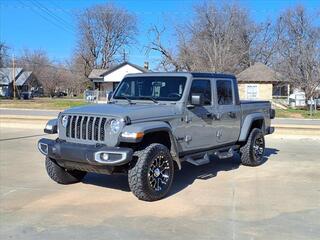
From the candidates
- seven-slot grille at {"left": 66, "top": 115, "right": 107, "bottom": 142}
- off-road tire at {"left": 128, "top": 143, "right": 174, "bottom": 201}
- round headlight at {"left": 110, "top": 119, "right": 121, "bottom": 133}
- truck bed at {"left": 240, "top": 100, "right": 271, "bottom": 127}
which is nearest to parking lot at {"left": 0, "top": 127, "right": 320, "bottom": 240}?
off-road tire at {"left": 128, "top": 143, "right": 174, "bottom": 201}

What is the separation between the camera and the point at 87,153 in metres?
Answer: 6.32

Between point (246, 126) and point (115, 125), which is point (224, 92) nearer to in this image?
point (246, 126)

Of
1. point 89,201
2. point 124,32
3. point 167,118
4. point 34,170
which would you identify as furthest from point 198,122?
point 124,32

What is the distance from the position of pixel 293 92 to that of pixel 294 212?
3868 cm

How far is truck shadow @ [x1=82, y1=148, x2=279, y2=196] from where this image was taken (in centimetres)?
762

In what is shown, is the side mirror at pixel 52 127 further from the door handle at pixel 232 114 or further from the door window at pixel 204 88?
the door handle at pixel 232 114

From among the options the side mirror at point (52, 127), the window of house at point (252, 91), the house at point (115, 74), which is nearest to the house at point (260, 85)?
the window of house at point (252, 91)

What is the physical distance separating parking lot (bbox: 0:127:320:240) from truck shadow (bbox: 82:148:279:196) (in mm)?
17

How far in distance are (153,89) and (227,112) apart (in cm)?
169

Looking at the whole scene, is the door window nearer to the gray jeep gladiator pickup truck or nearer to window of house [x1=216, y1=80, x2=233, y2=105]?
the gray jeep gladiator pickup truck

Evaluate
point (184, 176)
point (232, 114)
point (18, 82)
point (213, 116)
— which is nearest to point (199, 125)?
point (213, 116)

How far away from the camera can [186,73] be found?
791 centimetres

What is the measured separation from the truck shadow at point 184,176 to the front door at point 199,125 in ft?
2.10

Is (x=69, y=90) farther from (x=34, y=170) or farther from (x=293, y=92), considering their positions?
(x=34, y=170)
